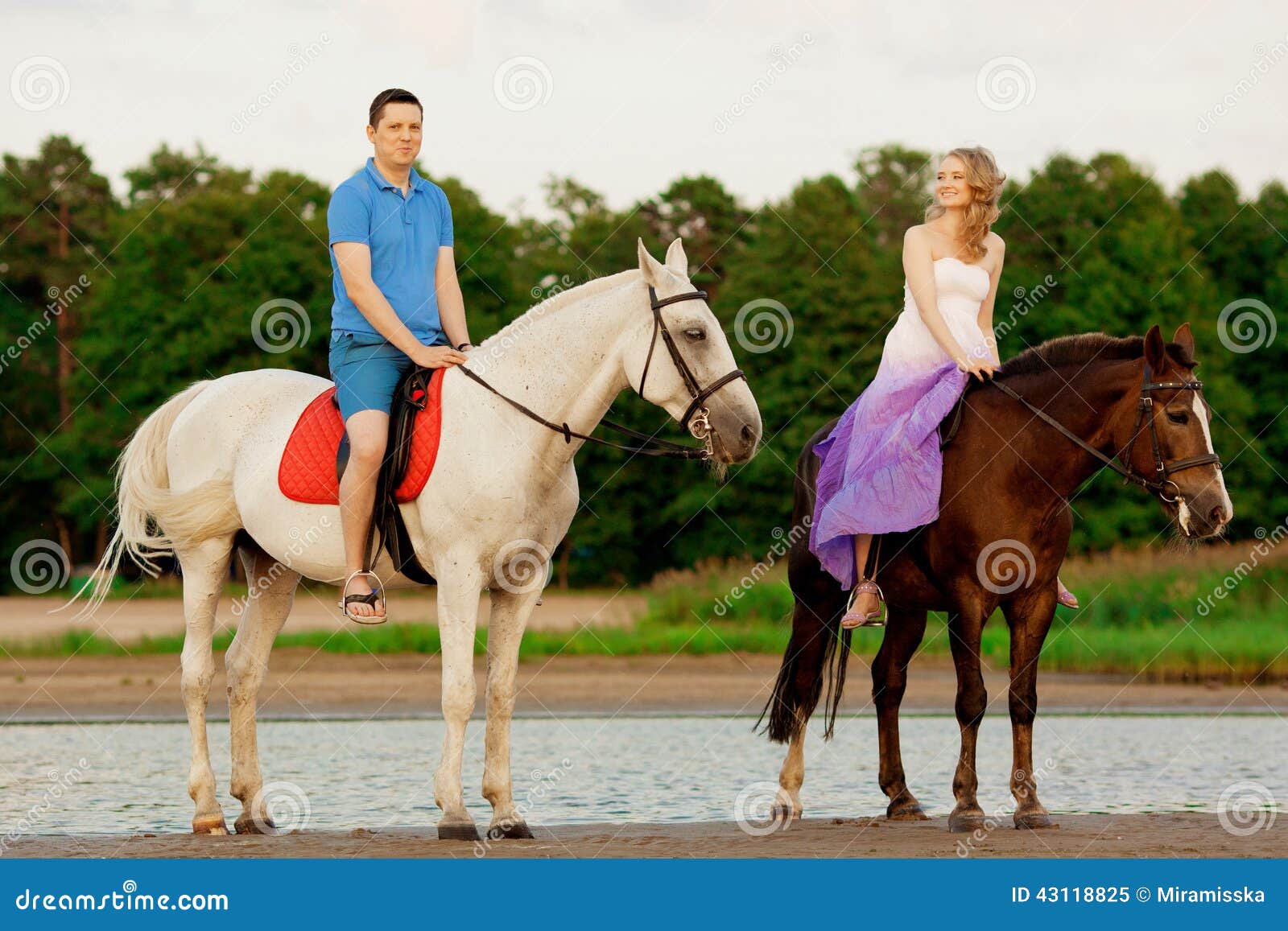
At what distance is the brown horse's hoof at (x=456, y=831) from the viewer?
8.30 metres

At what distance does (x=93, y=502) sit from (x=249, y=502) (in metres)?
42.6

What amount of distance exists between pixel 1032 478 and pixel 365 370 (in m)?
3.61

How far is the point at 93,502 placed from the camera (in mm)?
49438

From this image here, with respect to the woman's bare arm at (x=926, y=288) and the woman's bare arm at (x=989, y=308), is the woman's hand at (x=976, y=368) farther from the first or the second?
the woman's bare arm at (x=989, y=308)

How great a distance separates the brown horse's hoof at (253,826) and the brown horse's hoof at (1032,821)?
13.7ft

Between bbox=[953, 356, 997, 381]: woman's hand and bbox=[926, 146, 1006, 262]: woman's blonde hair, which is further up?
bbox=[926, 146, 1006, 262]: woman's blonde hair

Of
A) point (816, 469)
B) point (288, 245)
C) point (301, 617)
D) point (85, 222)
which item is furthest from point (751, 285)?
point (816, 469)

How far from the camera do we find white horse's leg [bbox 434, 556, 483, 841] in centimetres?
832

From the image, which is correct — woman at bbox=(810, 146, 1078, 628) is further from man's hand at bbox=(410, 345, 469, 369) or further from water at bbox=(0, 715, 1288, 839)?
man's hand at bbox=(410, 345, 469, 369)

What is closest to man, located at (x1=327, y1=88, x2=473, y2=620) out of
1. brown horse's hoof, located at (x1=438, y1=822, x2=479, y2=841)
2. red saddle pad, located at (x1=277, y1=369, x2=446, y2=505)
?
red saddle pad, located at (x1=277, y1=369, x2=446, y2=505)

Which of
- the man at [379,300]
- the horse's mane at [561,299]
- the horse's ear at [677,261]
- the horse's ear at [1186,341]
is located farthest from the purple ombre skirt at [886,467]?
the man at [379,300]

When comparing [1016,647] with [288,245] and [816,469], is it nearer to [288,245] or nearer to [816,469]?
[816,469]

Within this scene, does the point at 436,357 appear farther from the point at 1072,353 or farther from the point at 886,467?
the point at 1072,353

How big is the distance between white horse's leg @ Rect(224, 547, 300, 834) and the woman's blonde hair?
445 cm
